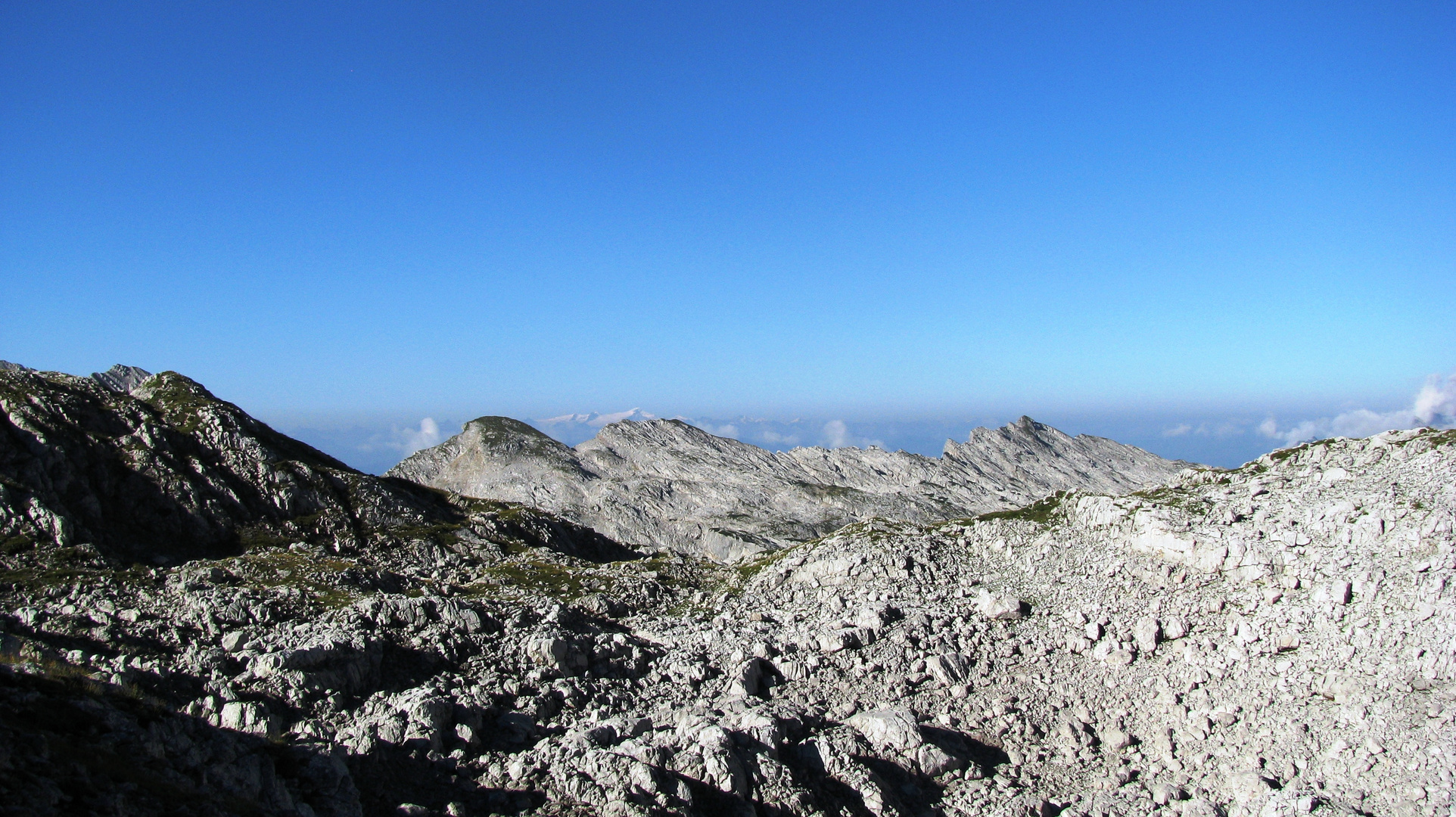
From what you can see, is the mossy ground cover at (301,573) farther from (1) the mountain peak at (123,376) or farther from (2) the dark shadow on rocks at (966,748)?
(1) the mountain peak at (123,376)

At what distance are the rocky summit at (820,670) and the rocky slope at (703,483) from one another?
70085mm

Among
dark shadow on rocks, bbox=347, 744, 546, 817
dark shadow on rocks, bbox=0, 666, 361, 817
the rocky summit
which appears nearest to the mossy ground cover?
the rocky summit

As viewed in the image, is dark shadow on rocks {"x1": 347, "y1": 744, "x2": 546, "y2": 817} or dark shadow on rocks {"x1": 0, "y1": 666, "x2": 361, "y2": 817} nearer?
dark shadow on rocks {"x1": 0, "y1": 666, "x2": 361, "y2": 817}

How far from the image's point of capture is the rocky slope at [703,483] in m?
124

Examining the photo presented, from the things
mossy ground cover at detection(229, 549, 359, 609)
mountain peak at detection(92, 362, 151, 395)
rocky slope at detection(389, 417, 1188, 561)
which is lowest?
rocky slope at detection(389, 417, 1188, 561)

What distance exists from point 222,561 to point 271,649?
1954 centimetres

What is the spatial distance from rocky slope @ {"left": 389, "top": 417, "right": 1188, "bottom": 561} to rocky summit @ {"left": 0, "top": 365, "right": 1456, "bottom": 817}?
70.1 m

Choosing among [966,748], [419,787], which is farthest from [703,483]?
[419,787]

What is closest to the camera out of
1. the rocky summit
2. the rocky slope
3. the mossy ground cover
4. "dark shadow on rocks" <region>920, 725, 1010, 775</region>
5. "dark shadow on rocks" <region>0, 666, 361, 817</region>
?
"dark shadow on rocks" <region>0, 666, 361, 817</region>

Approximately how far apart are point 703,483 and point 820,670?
4214 inches

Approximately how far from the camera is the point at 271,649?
30.6 m

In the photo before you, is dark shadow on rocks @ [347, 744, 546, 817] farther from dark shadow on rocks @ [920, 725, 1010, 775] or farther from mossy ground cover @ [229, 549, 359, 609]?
dark shadow on rocks @ [920, 725, 1010, 775]

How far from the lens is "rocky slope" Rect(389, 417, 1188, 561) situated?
12425 centimetres

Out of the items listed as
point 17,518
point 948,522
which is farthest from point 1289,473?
point 17,518
